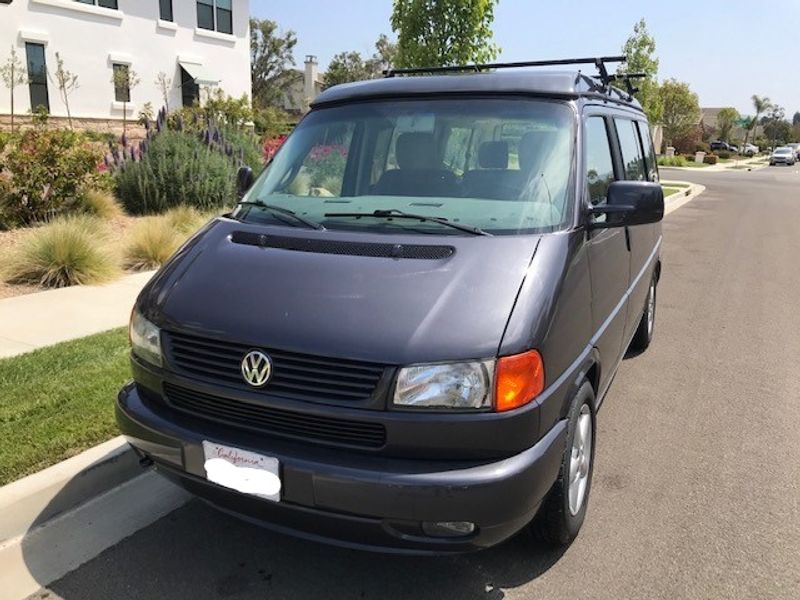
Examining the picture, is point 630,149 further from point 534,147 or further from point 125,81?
point 125,81

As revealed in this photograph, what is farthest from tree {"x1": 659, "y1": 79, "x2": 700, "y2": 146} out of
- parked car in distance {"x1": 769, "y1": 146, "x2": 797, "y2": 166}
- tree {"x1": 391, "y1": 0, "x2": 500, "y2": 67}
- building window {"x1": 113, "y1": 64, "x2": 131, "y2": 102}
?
tree {"x1": 391, "y1": 0, "x2": 500, "y2": 67}

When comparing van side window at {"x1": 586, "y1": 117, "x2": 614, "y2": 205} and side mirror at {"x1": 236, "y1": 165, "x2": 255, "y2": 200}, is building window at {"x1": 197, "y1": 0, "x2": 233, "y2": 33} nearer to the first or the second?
side mirror at {"x1": 236, "y1": 165, "x2": 255, "y2": 200}

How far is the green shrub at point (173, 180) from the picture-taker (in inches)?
429

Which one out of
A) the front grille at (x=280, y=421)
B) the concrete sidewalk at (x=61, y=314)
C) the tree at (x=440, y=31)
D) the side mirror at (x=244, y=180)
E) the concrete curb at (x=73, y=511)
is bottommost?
Result: the concrete curb at (x=73, y=511)

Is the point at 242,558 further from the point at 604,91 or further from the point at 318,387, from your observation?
the point at 604,91

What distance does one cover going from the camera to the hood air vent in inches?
108

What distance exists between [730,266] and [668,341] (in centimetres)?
479

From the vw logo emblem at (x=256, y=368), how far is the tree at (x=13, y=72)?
2218 cm

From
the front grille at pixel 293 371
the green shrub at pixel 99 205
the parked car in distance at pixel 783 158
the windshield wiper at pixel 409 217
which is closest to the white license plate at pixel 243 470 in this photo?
the front grille at pixel 293 371

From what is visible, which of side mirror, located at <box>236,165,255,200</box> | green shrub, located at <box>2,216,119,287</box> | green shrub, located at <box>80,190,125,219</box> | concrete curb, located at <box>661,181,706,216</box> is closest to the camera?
side mirror, located at <box>236,165,255,200</box>

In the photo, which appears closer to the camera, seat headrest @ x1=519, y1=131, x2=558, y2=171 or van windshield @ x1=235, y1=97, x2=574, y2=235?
van windshield @ x1=235, y1=97, x2=574, y2=235

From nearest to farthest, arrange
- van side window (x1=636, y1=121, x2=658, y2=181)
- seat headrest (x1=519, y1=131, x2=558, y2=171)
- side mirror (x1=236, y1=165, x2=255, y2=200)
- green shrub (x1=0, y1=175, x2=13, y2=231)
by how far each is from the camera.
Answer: seat headrest (x1=519, y1=131, x2=558, y2=171)
side mirror (x1=236, y1=165, x2=255, y2=200)
van side window (x1=636, y1=121, x2=658, y2=181)
green shrub (x1=0, y1=175, x2=13, y2=231)

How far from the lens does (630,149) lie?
4.84 metres

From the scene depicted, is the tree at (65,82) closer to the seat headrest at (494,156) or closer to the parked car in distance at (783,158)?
the seat headrest at (494,156)
